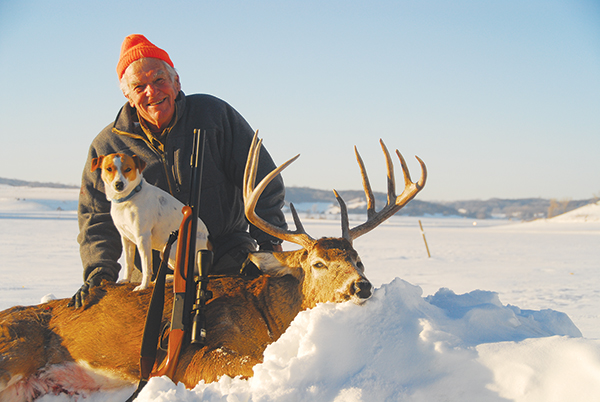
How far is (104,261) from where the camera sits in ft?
10.8

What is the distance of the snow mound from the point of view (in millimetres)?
1853

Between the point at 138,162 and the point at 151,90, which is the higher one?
the point at 151,90

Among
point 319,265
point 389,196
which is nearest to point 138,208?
point 319,265

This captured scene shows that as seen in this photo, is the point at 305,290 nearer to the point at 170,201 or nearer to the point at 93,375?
the point at 170,201

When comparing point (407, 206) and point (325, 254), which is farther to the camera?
point (407, 206)

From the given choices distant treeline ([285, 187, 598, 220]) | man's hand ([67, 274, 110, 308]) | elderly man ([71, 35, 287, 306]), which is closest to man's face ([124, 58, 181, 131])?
elderly man ([71, 35, 287, 306])

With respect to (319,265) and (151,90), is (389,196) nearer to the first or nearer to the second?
(319,265)

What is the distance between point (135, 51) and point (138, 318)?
1.79 meters

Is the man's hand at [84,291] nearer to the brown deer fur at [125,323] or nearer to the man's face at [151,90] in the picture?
the brown deer fur at [125,323]

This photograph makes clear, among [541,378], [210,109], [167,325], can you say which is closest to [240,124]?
[210,109]

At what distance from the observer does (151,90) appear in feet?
10.4

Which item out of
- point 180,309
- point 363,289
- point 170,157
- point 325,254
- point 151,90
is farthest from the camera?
point 170,157

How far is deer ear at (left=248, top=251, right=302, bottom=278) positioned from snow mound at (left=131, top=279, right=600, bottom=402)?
831mm

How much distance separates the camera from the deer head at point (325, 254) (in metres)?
2.59
